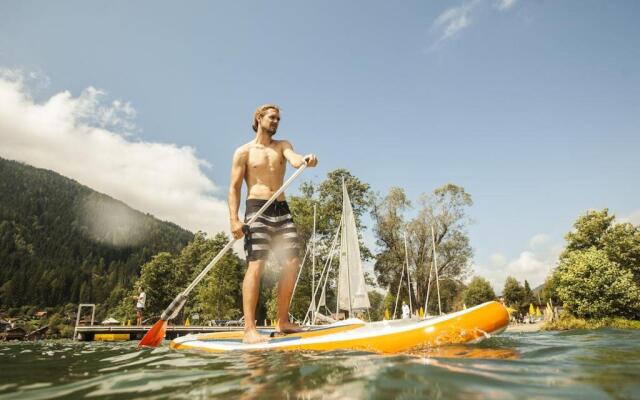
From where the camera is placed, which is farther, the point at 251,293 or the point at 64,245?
the point at 64,245

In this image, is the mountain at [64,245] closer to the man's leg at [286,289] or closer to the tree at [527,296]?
the tree at [527,296]

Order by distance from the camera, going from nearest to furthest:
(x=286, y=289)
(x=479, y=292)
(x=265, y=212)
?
(x=265, y=212) < (x=286, y=289) < (x=479, y=292)

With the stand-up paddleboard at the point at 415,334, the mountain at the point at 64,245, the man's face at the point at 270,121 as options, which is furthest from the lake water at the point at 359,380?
the mountain at the point at 64,245

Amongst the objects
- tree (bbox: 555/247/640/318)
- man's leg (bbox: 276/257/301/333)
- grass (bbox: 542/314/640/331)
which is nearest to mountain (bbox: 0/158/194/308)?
grass (bbox: 542/314/640/331)

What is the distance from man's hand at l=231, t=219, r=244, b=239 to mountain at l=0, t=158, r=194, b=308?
345 feet

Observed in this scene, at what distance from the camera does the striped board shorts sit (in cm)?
417

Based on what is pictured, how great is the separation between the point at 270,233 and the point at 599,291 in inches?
859

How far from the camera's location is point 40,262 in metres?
119

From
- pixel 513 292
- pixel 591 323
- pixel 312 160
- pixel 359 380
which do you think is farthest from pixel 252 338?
pixel 513 292

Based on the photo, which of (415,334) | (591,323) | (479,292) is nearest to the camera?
(415,334)

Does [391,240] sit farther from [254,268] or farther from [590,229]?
[254,268]

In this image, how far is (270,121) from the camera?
4.60 metres

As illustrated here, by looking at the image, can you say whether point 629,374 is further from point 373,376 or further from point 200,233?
point 200,233

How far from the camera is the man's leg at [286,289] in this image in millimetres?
4281
